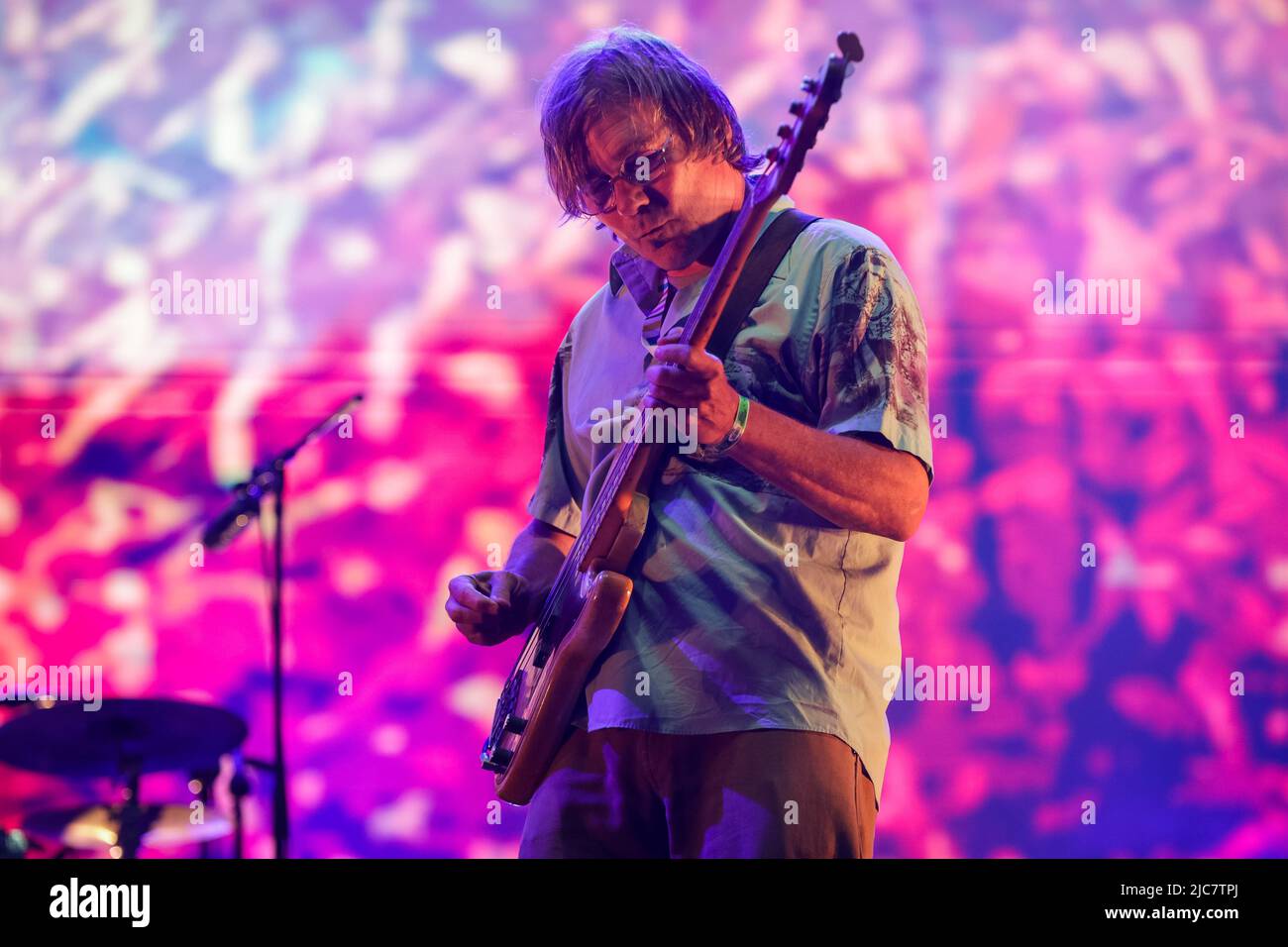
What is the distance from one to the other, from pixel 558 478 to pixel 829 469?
2.07 feet

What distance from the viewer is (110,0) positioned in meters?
3.50

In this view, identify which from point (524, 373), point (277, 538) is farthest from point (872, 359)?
point (524, 373)

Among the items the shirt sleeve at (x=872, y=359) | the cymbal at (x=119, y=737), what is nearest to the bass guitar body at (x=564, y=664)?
the shirt sleeve at (x=872, y=359)

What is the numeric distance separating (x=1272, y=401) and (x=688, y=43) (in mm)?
1825

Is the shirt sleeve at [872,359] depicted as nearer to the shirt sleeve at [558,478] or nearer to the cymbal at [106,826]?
the shirt sleeve at [558,478]

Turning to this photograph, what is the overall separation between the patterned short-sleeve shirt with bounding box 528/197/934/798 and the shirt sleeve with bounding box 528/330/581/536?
0.35 m

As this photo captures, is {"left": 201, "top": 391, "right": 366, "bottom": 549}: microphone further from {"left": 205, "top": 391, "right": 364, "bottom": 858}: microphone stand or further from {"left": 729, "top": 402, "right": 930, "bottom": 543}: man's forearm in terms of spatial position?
{"left": 729, "top": 402, "right": 930, "bottom": 543}: man's forearm

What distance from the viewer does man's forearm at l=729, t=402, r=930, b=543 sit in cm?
142

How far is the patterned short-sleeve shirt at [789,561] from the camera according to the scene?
1480 mm

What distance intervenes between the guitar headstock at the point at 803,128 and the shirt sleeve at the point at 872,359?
13cm

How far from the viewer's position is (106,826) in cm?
282

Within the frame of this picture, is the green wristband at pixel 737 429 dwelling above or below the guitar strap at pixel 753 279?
below

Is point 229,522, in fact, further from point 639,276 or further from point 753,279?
point 753,279

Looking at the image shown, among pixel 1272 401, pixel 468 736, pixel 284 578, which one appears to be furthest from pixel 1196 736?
pixel 284 578
